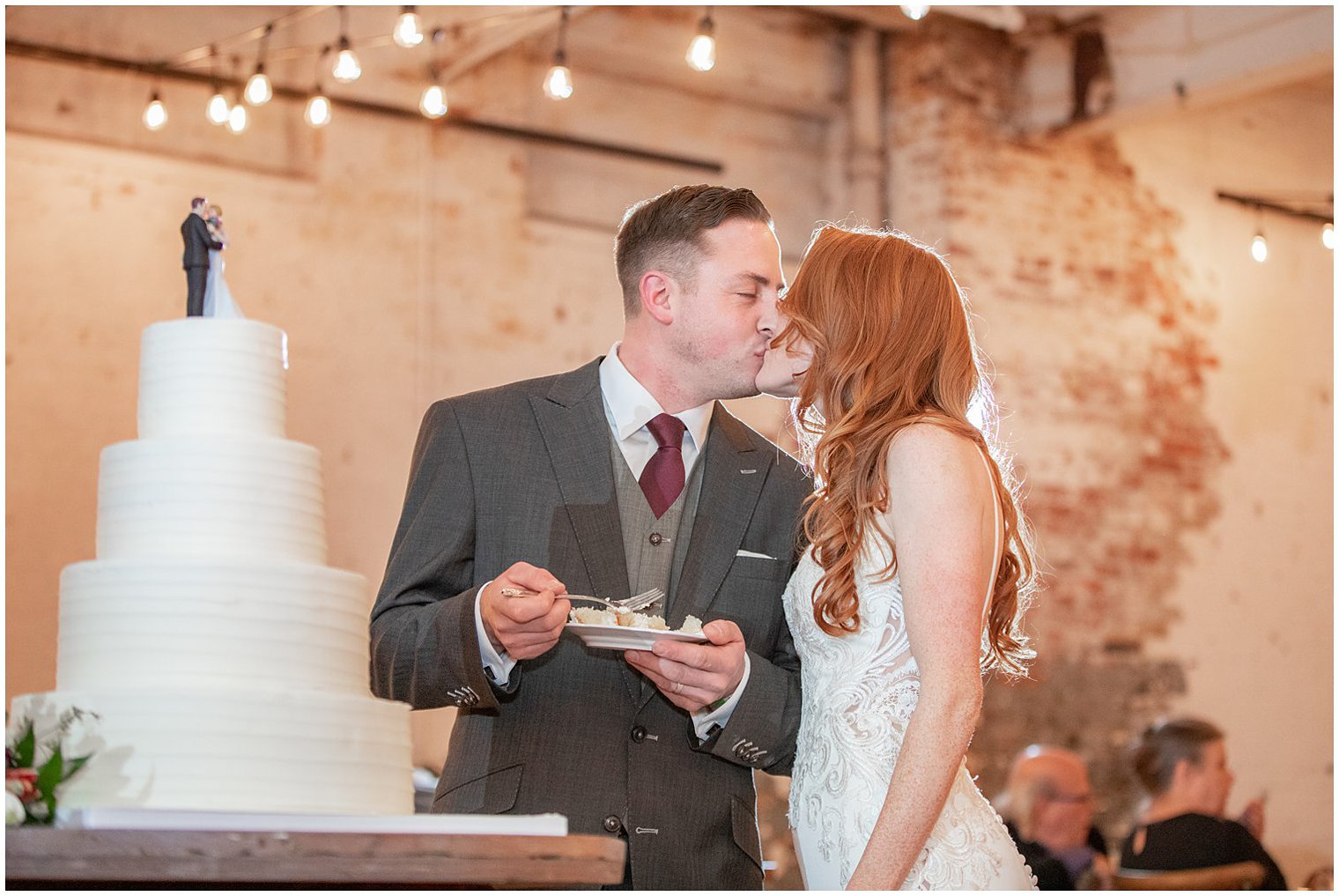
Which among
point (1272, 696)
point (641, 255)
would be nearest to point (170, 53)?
point (641, 255)

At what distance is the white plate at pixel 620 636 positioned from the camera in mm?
2402

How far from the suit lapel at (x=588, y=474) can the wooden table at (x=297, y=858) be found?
1087 millimetres

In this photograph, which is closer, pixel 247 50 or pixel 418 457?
pixel 418 457

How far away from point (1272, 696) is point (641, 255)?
22.0 ft

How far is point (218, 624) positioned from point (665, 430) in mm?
1391

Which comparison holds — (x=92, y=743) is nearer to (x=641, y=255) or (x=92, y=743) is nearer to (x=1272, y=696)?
(x=641, y=255)

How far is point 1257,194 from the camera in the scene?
363 inches

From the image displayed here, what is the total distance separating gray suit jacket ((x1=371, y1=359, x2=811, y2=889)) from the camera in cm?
278

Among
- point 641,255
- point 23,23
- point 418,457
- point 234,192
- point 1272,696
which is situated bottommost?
point 1272,696

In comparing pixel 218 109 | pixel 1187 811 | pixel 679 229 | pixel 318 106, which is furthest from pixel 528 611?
pixel 218 109

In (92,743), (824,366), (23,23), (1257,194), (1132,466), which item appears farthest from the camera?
(1257,194)

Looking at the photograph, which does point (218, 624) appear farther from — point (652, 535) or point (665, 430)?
point (665, 430)

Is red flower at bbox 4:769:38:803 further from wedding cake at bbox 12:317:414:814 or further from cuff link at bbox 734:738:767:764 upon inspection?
cuff link at bbox 734:738:767:764

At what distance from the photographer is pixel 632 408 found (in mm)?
3193
